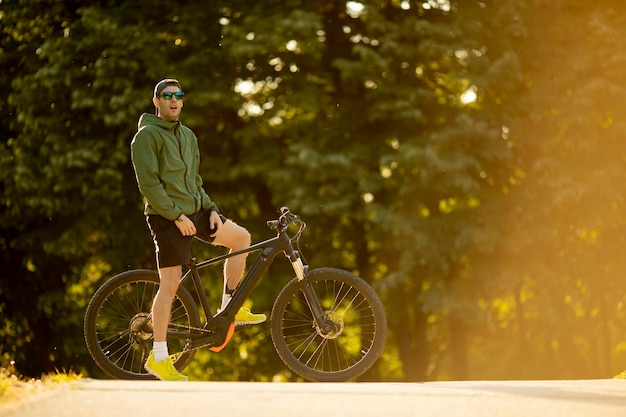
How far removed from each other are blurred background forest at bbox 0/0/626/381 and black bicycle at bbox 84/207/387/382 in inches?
318

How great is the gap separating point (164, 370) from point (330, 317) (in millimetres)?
1143

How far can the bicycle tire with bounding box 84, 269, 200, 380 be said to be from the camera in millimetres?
7246

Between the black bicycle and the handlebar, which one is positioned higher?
the handlebar

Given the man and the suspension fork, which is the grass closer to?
the man

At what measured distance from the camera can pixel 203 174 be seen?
1686 cm

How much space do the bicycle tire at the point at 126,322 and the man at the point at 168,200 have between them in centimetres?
33

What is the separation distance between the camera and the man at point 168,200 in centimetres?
675

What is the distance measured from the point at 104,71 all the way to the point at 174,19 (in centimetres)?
171

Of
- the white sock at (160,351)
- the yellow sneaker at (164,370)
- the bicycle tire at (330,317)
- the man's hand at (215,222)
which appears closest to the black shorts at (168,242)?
the man's hand at (215,222)

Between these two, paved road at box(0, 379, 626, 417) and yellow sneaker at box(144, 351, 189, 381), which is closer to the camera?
paved road at box(0, 379, 626, 417)

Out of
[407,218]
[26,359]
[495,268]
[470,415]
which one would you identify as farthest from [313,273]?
[26,359]

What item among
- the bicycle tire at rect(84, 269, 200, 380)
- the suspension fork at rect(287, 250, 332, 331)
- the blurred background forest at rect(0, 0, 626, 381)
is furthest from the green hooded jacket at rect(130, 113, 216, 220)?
the blurred background forest at rect(0, 0, 626, 381)

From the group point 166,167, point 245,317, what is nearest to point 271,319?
point 245,317

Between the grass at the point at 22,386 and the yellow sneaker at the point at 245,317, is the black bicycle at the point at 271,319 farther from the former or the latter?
the grass at the point at 22,386
